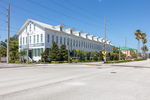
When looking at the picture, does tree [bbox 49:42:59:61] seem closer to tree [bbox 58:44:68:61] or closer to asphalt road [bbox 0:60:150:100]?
tree [bbox 58:44:68:61]

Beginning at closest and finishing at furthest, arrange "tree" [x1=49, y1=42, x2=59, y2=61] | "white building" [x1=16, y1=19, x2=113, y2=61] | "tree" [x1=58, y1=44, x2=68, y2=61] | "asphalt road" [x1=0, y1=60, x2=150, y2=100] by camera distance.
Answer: "asphalt road" [x1=0, y1=60, x2=150, y2=100]
"tree" [x1=49, y1=42, x2=59, y2=61]
"white building" [x1=16, y1=19, x2=113, y2=61]
"tree" [x1=58, y1=44, x2=68, y2=61]

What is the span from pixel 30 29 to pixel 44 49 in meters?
8.49

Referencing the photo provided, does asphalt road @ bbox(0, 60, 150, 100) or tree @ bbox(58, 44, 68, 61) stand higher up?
tree @ bbox(58, 44, 68, 61)

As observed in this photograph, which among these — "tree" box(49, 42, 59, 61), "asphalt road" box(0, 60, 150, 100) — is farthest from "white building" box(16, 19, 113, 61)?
"asphalt road" box(0, 60, 150, 100)

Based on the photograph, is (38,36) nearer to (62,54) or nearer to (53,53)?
(53,53)

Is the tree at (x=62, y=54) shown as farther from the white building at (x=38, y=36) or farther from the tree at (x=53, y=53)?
the white building at (x=38, y=36)

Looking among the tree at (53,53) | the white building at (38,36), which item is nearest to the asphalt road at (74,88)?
the tree at (53,53)

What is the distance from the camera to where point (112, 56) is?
69.9 m

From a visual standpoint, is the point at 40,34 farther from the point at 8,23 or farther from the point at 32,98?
the point at 32,98

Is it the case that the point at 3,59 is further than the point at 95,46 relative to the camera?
No

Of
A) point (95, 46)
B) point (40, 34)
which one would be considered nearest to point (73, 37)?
point (40, 34)

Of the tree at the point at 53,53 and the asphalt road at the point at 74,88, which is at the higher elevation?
the tree at the point at 53,53

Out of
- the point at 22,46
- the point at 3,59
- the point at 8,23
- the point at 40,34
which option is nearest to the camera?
the point at 8,23

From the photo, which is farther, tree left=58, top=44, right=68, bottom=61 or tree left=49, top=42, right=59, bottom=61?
tree left=58, top=44, right=68, bottom=61
